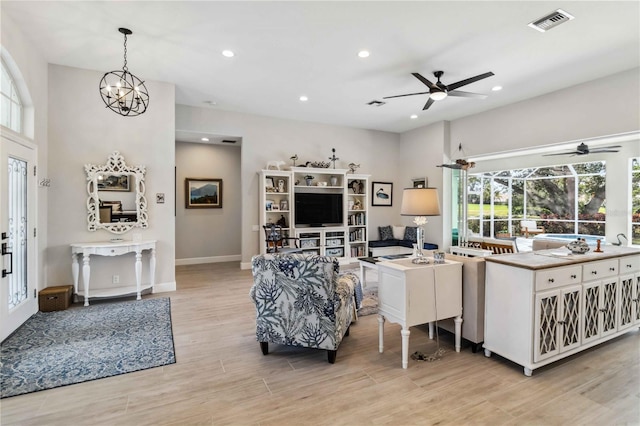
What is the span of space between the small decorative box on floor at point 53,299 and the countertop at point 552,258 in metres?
5.04

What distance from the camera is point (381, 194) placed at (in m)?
8.32

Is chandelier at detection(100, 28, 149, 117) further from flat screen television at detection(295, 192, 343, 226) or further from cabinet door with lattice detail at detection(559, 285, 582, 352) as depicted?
cabinet door with lattice detail at detection(559, 285, 582, 352)

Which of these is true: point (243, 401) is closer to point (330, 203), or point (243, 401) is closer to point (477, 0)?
point (477, 0)

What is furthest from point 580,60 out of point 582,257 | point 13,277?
point 13,277

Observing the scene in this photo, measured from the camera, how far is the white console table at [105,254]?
169 inches

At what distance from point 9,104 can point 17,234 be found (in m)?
1.45

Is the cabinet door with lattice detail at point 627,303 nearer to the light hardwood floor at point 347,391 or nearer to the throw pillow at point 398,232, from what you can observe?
the light hardwood floor at point 347,391

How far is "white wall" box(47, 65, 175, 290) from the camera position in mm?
4410

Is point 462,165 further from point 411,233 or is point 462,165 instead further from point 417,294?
point 417,294

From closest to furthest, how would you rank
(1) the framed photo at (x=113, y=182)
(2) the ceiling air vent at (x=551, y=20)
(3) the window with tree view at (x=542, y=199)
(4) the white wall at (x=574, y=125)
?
(2) the ceiling air vent at (x=551, y=20) → (4) the white wall at (x=574, y=125) → (1) the framed photo at (x=113, y=182) → (3) the window with tree view at (x=542, y=199)

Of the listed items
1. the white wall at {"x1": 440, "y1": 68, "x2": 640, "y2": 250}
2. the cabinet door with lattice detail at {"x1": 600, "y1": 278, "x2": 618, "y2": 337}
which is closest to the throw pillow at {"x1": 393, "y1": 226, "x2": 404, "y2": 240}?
the white wall at {"x1": 440, "y1": 68, "x2": 640, "y2": 250}

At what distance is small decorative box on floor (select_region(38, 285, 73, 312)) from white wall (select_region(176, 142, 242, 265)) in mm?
3262

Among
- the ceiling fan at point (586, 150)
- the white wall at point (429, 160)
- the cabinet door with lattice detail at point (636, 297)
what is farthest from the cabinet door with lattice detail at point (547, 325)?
the white wall at point (429, 160)

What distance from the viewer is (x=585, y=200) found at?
7.63m
